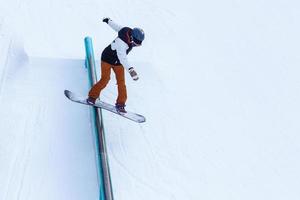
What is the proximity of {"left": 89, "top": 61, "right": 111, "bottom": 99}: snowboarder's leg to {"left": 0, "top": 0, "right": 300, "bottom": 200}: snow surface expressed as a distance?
1.12 ft

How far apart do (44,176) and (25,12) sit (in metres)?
3.51

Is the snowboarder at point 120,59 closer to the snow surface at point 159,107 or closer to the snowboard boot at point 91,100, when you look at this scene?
the snowboard boot at point 91,100

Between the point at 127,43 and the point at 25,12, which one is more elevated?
the point at 25,12

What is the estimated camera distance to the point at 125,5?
316 inches

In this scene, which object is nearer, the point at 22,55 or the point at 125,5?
the point at 22,55

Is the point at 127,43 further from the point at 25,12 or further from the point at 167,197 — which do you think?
the point at 25,12

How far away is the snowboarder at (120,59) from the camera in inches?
187

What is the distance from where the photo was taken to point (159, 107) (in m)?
5.80

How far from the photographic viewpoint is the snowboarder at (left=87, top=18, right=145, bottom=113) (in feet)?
15.6

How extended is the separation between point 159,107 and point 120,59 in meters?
1.22

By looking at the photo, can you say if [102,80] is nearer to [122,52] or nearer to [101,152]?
[122,52]

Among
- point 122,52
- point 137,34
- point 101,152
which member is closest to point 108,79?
point 122,52

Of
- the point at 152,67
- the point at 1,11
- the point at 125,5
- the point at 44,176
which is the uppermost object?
the point at 125,5

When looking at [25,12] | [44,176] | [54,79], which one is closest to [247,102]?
[54,79]
